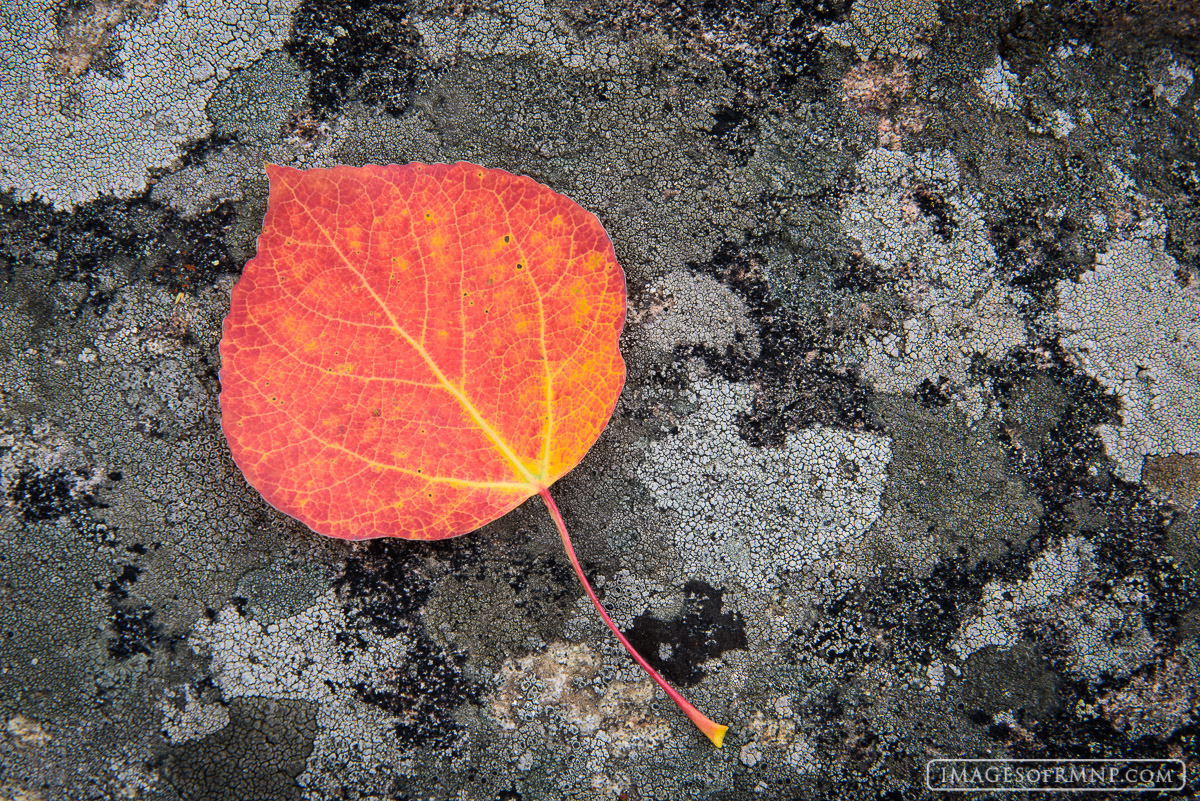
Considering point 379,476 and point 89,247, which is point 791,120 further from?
point 89,247

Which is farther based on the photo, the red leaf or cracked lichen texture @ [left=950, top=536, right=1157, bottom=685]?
cracked lichen texture @ [left=950, top=536, right=1157, bottom=685]

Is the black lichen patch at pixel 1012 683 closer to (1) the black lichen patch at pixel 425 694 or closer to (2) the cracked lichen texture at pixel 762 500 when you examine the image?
(2) the cracked lichen texture at pixel 762 500

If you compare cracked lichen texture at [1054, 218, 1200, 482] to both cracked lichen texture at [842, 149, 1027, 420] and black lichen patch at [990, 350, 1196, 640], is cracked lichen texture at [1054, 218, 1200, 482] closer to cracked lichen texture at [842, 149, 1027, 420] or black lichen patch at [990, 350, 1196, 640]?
black lichen patch at [990, 350, 1196, 640]

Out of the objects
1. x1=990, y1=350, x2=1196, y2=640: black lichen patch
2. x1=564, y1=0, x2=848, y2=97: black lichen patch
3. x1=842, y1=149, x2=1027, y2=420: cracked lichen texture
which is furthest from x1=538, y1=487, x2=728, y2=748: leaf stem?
x1=564, y1=0, x2=848, y2=97: black lichen patch

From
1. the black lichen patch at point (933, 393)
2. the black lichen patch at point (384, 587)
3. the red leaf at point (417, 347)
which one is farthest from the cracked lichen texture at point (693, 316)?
the black lichen patch at point (384, 587)

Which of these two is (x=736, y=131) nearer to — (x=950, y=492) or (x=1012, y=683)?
(x=950, y=492)
